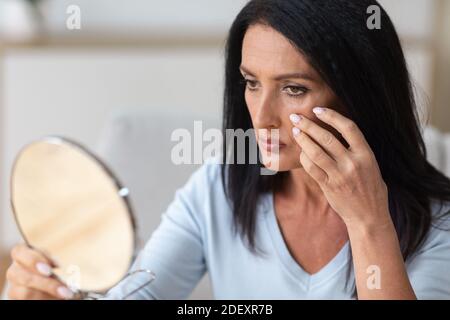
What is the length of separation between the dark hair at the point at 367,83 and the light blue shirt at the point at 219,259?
0.11 metres

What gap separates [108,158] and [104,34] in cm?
111

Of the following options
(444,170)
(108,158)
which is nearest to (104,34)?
(108,158)

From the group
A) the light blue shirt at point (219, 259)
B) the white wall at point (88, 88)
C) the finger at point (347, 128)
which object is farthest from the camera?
the white wall at point (88, 88)

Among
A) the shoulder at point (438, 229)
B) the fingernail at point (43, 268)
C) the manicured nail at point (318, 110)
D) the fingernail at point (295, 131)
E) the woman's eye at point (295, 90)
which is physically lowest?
the fingernail at point (43, 268)

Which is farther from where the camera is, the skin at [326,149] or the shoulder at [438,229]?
the shoulder at [438,229]

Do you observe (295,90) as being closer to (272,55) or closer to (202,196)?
(272,55)

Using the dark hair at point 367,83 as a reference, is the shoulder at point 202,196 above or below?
below

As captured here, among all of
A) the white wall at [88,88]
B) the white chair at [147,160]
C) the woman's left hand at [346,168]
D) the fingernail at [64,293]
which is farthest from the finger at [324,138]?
the white wall at [88,88]

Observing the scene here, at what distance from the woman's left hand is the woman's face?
0.12 feet

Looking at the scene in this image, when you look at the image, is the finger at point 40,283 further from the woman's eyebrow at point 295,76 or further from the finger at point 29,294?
the woman's eyebrow at point 295,76

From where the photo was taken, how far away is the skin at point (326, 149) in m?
0.74

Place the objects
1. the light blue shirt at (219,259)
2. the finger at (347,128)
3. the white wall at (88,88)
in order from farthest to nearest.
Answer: the white wall at (88,88)
the light blue shirt at (219,259)
the finger at (347,128)

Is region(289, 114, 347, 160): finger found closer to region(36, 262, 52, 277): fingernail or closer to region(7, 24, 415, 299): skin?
region(7, 24, 415, 299): skin

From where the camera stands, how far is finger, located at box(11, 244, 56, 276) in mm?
848
